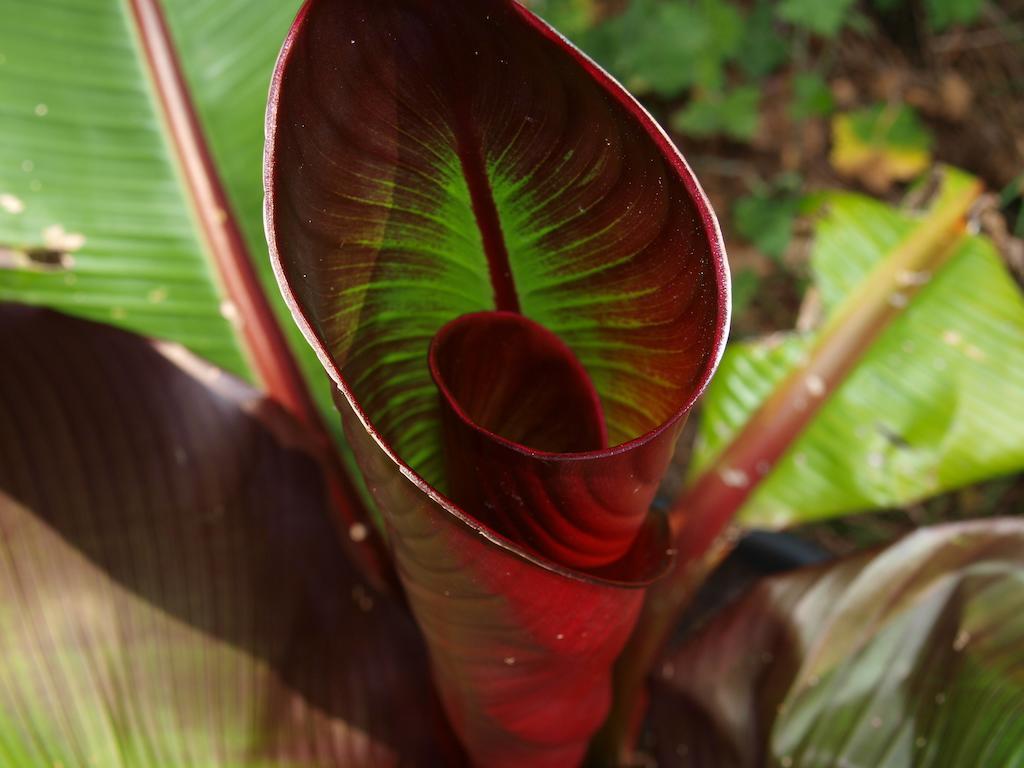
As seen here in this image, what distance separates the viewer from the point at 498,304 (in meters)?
0.41

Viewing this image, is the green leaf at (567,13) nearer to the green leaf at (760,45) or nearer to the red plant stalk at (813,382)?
the green leaf at (760,45)

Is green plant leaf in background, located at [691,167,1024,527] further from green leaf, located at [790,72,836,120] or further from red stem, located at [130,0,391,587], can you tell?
green leaf, located at [790,72,836,120]

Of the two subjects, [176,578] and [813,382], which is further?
[813,382]

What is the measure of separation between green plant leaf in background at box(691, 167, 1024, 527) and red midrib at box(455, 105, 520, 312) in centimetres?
31

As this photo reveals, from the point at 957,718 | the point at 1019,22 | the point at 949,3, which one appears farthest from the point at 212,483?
the point at 1019,22

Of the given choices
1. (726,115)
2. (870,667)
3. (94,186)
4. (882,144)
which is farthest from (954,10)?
(94,186)

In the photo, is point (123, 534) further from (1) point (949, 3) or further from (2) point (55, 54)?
(1) point (949, 3)

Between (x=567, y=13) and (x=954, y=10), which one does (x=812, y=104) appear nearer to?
(x=954, y=10)

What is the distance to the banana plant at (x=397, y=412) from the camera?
0.30 metres

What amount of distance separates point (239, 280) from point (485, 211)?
0.27 m

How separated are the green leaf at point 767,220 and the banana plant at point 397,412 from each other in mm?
450

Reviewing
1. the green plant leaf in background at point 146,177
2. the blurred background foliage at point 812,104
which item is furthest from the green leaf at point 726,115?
the green plant leaf in background at point 146,177

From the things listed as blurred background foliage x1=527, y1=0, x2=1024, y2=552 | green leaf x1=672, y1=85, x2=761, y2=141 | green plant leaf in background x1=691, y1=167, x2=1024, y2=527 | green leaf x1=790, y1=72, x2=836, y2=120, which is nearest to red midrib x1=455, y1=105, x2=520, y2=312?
green plant leaf in background x1=691, y1=167, x2=1024, y2=527

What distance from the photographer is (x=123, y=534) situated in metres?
0.49
